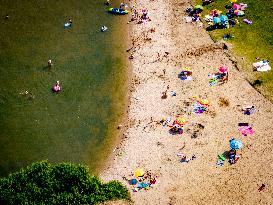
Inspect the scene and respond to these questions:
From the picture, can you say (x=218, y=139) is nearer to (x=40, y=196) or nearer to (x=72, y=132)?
(x=72, y=132)

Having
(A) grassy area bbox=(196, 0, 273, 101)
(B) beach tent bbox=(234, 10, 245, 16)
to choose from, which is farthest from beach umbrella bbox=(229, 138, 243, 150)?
(B) beach tent bbox=(234, 10, 245, 16)

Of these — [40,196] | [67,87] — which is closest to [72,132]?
[67,87]

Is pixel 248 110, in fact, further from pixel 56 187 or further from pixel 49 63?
pixel 49 63

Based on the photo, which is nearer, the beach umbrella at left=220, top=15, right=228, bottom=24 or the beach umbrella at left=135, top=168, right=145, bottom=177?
the beach umbrella at left=135, top=168, right=145, bottom=177

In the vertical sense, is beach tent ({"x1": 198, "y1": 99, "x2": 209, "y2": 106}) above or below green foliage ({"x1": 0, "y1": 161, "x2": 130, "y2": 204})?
above


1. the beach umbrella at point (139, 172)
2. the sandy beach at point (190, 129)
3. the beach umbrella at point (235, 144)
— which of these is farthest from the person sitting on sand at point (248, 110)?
the beach umbrella at point (139, 172)

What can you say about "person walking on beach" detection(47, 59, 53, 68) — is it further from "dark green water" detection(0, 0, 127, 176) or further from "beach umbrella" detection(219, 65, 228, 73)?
"beach umbrella" detection(219, 65, 228, 73)

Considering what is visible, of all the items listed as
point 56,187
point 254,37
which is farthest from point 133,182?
point 254,37

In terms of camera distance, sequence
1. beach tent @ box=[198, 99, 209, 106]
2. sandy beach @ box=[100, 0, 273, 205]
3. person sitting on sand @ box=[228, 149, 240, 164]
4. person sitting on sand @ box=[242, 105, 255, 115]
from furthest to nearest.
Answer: beach tent @ box=[198, 99, 209, 106]
person sitting on sand @ box=[242, 105, 255, 115]
person sitting on sand @ box=[228, 149, 240, 164]
sandy beach @ box=[100, 0, 273, 205]
